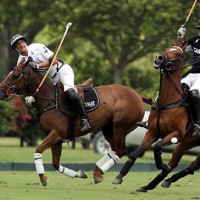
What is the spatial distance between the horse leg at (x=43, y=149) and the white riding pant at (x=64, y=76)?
2.83 feet

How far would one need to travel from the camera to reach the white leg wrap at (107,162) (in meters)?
15.9

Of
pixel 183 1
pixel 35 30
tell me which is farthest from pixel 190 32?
pixel 35 30

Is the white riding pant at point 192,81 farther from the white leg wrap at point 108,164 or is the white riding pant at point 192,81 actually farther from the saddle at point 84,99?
the white leg wrap at point 108,164

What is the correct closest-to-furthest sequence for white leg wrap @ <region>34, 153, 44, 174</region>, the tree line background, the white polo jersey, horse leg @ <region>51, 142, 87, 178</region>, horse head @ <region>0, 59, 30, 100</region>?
white leg wrap @ <region>34, 153, 44, 174</region> < horse head @ <region>0, 59, 30, 100</region> < horse leg @ <region>51, 142, 87, 178</region> < the white polo jersey < the tree line background

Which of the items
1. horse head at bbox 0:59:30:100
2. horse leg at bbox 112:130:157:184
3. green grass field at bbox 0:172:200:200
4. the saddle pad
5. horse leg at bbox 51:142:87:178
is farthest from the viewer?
the saddle pad

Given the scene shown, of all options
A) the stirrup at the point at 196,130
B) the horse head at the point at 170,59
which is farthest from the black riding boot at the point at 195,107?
the horse head at the point at 170,59

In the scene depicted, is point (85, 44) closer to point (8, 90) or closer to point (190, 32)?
point (190, 32)

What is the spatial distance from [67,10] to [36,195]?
920 inches

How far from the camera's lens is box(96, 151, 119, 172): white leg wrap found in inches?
624

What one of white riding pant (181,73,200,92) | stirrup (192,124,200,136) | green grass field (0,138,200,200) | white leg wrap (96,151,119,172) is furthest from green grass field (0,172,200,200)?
white riding pant (181,73,200,92)

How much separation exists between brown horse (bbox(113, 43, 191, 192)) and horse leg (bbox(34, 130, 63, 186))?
4.27 ft

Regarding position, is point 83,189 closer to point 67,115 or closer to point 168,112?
A: point 67,115

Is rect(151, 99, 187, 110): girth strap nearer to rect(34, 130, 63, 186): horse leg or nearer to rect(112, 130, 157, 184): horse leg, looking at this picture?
rect(112, 130, 157, 184): horse leg

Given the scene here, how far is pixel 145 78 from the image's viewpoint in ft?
125
